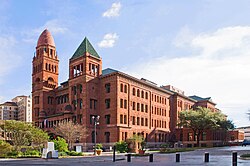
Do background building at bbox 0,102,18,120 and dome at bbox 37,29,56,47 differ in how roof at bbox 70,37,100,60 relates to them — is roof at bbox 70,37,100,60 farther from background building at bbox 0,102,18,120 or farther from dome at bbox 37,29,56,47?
background building at bbox 0,102,18,120

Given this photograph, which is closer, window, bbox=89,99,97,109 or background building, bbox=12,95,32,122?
window, bbox=89,99,97,109

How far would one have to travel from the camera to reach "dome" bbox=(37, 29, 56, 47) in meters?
84.8

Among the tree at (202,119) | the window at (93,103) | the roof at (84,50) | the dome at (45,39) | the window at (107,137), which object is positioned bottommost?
the window at (107,137)

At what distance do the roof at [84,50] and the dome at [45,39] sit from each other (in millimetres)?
14949

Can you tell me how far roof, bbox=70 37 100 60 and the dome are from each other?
49.0 feet

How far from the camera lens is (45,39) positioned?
85.1 meters

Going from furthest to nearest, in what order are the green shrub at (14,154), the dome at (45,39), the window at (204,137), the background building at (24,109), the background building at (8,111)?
the background building at (24,109) < the background building at (8,111) < the window at (204,137) < the dome at (45,39) < the green shrub at (14,154)

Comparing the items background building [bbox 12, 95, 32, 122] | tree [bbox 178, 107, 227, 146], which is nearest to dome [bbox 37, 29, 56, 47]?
tree [bbox 178, 107, 227, 146]

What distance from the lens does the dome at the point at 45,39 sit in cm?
8481

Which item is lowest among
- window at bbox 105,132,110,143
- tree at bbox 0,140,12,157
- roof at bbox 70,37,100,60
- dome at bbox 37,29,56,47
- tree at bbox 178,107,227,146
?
window at bbox 105,132,110,143

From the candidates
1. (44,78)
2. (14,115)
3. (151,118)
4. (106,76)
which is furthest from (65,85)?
(14,115)

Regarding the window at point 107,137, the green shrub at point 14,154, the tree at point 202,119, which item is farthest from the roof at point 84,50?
the green shrub at point 14,154

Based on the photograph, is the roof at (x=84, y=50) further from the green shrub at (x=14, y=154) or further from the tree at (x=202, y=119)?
the green shrub at (x=14, y=154)

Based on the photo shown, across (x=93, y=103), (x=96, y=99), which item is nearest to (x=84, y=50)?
(x=96, y=99)
